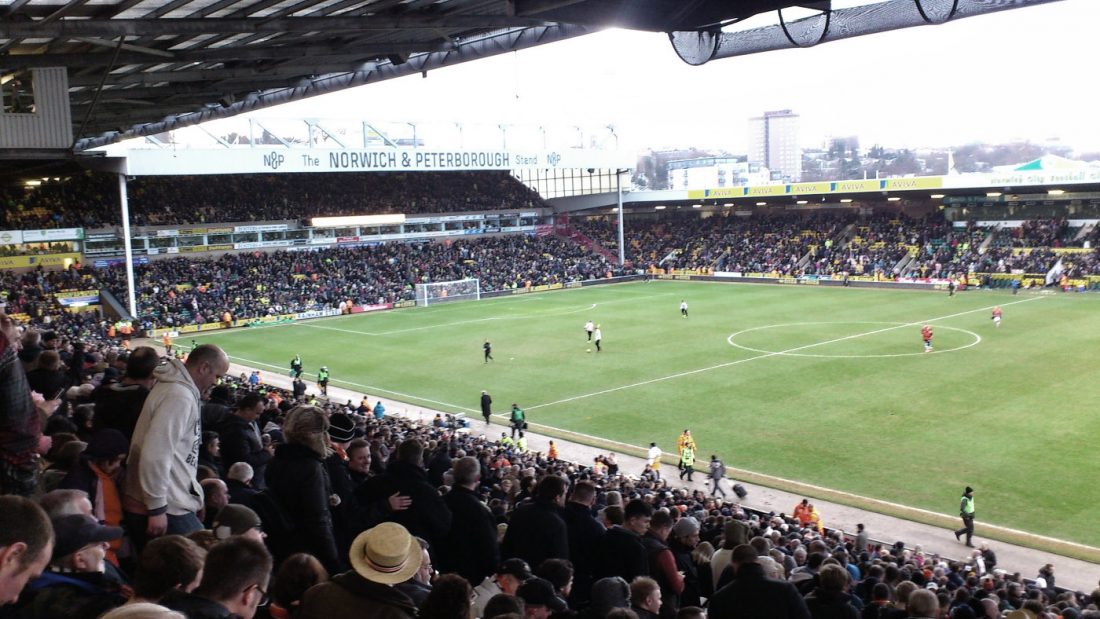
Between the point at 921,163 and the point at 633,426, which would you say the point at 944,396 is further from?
the point at 921,163

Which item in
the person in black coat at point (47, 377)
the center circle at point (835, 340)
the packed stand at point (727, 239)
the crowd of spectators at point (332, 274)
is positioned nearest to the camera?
the person in black coat at point (47, 377)

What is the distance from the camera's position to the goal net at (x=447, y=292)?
57938 millimetres

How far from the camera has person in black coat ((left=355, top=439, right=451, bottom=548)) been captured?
5.95 metres

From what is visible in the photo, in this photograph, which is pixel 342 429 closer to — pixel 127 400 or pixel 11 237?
pixel 127 400

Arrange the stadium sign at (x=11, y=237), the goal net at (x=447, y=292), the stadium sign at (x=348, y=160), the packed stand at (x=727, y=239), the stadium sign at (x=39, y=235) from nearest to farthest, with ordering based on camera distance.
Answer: the stadium sign at (x=11, y=237), the stadium sign at (x=39, y=235), the stadium sign at (x=348, y=160), the goal net at (x=447, y=292), the packed stand at (x=727, y=239)

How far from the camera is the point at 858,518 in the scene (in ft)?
58.1

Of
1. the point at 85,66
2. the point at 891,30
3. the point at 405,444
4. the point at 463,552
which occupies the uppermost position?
the point at 85,66

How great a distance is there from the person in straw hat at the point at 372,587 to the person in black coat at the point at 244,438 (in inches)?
158

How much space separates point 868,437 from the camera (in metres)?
23.0

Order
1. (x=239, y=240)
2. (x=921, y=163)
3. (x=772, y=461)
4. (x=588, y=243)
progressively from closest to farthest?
(x=772, y=461) < (x=239, y=240) < (x=588, y=243) < (x=921, y=163)

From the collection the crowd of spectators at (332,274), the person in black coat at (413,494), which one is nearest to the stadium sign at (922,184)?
the crowd of spectators at (332,274)

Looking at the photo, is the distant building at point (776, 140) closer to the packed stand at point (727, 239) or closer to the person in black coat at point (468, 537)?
the packed stand at point (727, 239)

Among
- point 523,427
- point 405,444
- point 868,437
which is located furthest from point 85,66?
point 868,437

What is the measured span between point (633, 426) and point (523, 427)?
124 inches
